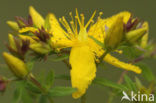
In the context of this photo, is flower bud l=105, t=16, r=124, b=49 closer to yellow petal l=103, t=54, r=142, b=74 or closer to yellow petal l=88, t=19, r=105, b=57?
→ yellow petal l=103, t=54, r=142, b=74

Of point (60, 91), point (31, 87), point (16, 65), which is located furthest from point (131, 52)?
point (16, 65)

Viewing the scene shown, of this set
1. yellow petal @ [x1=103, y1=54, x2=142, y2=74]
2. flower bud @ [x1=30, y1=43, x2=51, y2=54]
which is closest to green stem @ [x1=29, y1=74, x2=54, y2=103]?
flower bud @ [x1=30, y1=43, x2=51, y2=54]

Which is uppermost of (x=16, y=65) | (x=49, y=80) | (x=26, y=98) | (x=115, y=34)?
(x=115, y=34)

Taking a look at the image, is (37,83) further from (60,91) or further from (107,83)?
(107,83)

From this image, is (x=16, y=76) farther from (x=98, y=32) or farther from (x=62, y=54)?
(x=98, y=32)

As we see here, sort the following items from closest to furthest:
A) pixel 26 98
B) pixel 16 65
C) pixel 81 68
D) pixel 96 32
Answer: pixel 16 65, pixel 81 68, pixel 26 98, pixel 96 32

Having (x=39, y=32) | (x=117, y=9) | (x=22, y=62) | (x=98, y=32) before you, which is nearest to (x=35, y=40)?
(x=39, y=32)
